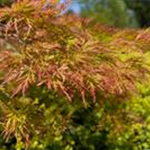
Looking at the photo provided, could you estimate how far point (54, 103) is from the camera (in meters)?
4.49

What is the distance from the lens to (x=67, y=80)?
3.53 meters

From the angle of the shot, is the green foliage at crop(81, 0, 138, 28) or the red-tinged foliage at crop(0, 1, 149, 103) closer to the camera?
the red-tinged foliage at crop(0, 1, 149, 103)

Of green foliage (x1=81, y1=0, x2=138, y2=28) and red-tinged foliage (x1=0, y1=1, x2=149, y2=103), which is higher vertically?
red-tinged foliage (x1=0, y1=1, x2=149, y2=103)

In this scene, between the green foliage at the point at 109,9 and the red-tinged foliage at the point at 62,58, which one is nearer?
the red-tinged foliage at the point at 62,58

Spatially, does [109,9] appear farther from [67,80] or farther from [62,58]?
[67,80]

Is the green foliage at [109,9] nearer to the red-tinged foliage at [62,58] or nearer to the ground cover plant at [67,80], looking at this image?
the ground cover plant at [67,80]

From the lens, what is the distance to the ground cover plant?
3.55 m

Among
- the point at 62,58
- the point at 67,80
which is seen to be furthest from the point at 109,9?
the point at 67,80

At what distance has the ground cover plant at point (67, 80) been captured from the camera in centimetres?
355

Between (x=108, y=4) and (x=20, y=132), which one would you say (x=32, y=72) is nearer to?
(x=20, y=132)

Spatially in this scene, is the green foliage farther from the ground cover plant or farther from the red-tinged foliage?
the red-tinged foliage

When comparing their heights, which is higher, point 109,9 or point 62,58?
point 62,58

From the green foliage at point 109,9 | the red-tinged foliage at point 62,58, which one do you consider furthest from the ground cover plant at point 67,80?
the green foliage at point 109,9

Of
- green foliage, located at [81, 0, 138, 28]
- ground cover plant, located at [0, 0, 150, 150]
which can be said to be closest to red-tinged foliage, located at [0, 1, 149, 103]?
ground cover plant, located at [0, 0, 150, 150]
